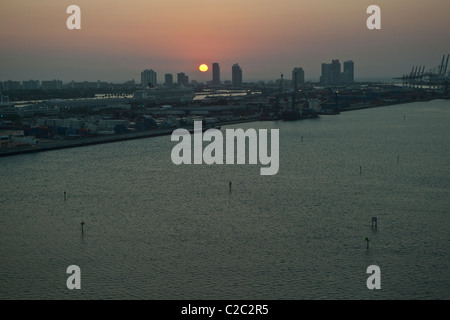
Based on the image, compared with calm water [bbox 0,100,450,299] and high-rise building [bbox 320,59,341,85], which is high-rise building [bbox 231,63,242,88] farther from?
calm water [bbox 0,100,450,299]

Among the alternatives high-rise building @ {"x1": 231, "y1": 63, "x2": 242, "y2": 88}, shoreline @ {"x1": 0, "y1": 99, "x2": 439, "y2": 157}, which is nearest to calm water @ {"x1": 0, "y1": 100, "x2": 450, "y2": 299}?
shoreline @ {"x1": 0, "y1": 99, "x2": 439, "y2": 157}

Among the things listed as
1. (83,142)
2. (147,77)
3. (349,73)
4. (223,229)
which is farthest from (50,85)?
(223,229)

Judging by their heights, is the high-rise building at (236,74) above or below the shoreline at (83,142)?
above

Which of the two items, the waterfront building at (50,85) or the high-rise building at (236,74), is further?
the high-rise building at (236,74)

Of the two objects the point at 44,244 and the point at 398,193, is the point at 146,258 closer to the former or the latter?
the point at 44,244

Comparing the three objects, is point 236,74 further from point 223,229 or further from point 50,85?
point 223,229

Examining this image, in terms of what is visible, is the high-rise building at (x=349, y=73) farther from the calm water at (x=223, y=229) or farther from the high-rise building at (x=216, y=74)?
the calm water at (x=223, y=229)

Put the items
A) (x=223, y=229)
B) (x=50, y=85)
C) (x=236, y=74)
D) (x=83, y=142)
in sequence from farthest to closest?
(x=236, y=74) → (x=50, y=85) → (x=83, y=142) → (x=223, y=229)

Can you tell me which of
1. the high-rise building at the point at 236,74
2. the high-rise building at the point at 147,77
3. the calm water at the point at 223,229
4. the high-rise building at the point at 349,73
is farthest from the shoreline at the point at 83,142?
the high-rise building at the point at 349,73
